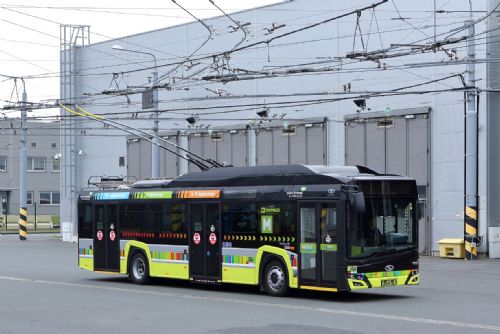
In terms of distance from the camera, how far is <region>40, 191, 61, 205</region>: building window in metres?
88.4

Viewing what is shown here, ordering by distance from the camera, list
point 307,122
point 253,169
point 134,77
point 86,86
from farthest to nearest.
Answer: point 86,86, point 134,77, point 307,122, point 253,169

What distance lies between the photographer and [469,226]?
33.2m

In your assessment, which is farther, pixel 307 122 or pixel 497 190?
pixel 307 122

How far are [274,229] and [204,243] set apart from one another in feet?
7.80

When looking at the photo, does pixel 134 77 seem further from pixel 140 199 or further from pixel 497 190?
pixel 140 199

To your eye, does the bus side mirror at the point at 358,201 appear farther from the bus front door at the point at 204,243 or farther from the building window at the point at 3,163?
A: the building window at the point at 3,163

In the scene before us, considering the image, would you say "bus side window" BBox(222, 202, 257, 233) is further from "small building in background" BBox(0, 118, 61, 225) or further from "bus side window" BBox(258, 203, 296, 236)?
"small building in background" BBox(0, 118, 61, 225)

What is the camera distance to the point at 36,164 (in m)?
88.2

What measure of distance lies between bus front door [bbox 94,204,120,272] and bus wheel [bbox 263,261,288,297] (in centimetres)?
567

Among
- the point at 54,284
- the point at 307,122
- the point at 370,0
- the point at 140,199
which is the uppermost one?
the point at 370,0

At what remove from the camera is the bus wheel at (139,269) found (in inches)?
917

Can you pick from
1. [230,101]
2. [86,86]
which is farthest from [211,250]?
[86,86]

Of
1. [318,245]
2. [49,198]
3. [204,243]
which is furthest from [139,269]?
[49,198]

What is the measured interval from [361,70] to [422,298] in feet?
66.5
